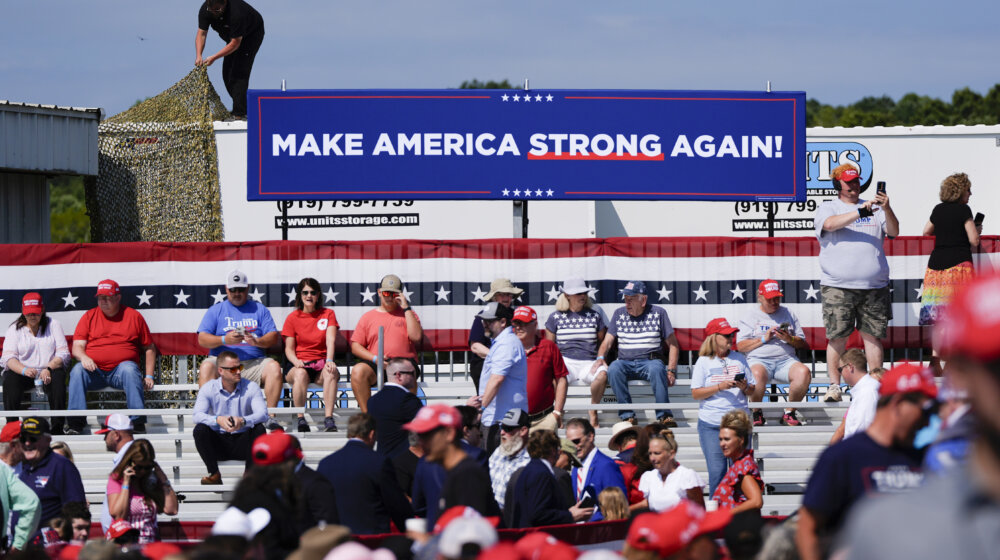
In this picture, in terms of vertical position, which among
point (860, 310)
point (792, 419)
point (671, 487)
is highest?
point (860, 310)

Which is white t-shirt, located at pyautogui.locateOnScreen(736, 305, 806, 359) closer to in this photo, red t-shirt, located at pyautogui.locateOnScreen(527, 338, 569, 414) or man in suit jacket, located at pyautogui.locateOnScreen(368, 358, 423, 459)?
red t-shirt, located at pyautogui.locateOnScreen(527, 338, 569, 414)

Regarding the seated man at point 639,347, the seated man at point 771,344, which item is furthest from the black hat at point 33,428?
the seated man at point 771,344

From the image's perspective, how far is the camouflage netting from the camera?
14195mm

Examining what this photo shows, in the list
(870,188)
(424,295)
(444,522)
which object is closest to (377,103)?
(424,295)

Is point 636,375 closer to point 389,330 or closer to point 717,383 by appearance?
point 717,383

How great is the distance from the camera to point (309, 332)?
10734mm

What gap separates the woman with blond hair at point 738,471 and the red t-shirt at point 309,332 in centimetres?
424

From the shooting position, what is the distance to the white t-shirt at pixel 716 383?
9.23m

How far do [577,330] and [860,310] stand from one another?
8.24ft

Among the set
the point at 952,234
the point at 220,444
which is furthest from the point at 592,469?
the point at 952,234

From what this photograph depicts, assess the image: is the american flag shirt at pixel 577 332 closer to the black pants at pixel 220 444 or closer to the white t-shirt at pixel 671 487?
the white t-shirt at pixel 671 487

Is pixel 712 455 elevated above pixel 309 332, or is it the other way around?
pixel 309 332

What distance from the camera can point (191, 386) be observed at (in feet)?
36.1

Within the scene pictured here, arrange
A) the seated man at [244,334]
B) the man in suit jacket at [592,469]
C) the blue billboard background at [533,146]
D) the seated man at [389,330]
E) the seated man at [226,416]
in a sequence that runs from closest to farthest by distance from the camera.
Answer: the man in suit jacket at [592,469], the seated man at [226,416], the seated man at [244,334], the seated man at [389,330], the blue billboard background at [533,146]
